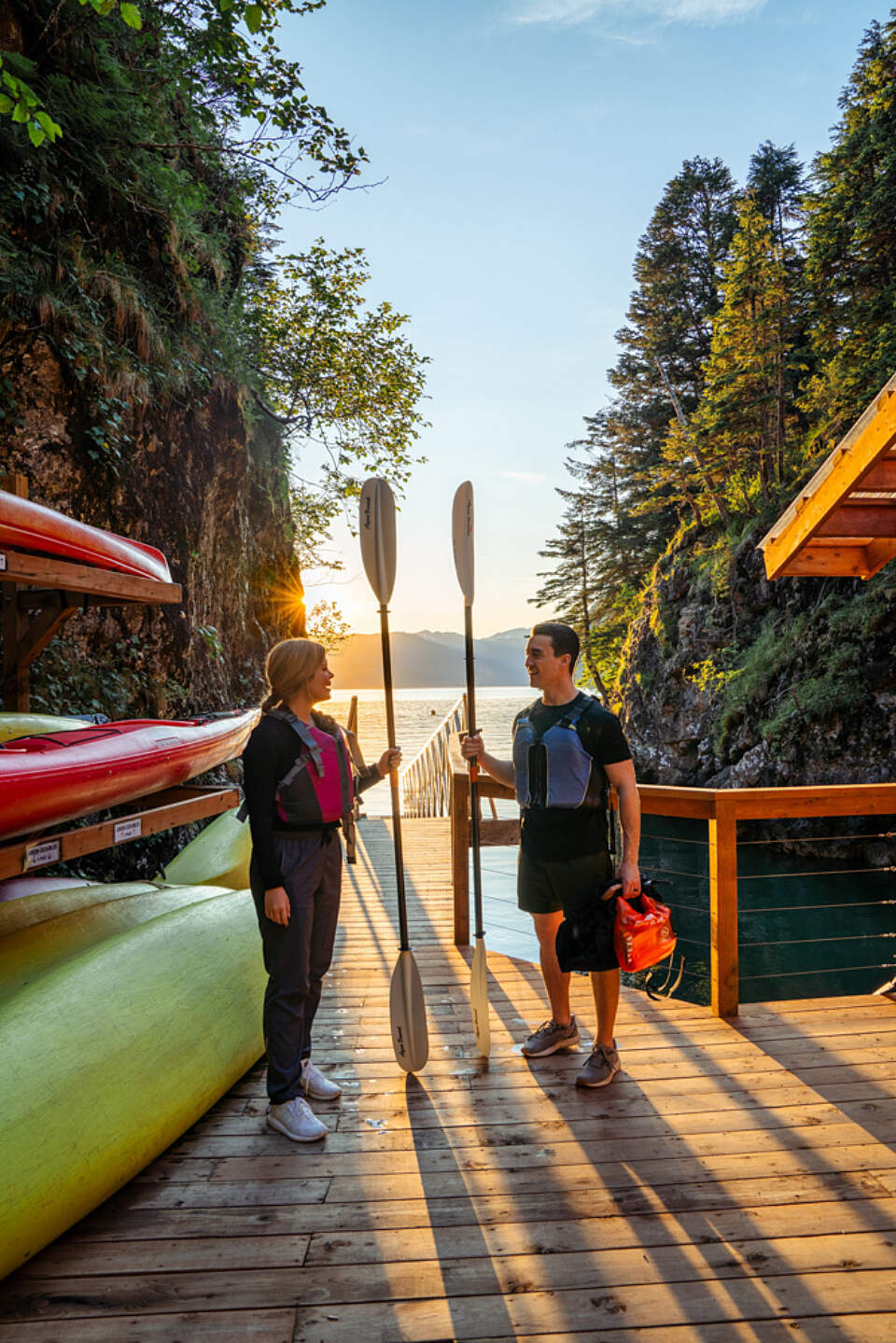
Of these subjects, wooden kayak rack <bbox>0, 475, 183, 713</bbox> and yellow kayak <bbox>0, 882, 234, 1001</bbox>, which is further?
wooden kayak rack <bbox>0, 475, 183, 713</bbox>

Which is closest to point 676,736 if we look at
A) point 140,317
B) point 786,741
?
point 786,741

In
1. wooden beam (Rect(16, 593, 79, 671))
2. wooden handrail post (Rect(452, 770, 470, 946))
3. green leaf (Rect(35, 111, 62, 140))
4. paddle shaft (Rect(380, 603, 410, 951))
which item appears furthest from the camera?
wooden handrail post (Rect(452, 770, 470, 946))

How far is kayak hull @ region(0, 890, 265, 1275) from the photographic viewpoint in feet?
5.71

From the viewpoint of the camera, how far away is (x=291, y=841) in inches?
92.0

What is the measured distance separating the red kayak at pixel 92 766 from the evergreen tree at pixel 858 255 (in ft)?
49.4

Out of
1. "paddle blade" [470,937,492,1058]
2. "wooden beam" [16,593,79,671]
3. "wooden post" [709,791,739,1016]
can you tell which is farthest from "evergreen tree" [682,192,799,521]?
"paddle blade" [470,937,492,1058]

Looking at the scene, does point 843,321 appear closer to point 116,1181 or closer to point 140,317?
point 140,317

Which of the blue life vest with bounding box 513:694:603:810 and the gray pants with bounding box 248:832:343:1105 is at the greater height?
the blue life vest with bounding box 513:694:603:810

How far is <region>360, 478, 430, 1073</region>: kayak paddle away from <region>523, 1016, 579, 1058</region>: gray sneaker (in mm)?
400

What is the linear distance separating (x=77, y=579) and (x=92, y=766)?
755 mm

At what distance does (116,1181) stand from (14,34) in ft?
22.2

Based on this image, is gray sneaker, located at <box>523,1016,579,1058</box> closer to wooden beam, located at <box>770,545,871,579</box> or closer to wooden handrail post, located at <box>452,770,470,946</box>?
wooden handrail post, located at <box>452,770,470,946</box>

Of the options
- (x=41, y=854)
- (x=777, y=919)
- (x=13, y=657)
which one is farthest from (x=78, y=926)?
(x=777, y=919)

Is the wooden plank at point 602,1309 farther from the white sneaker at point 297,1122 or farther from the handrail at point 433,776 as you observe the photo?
the handrail at point 433,776
